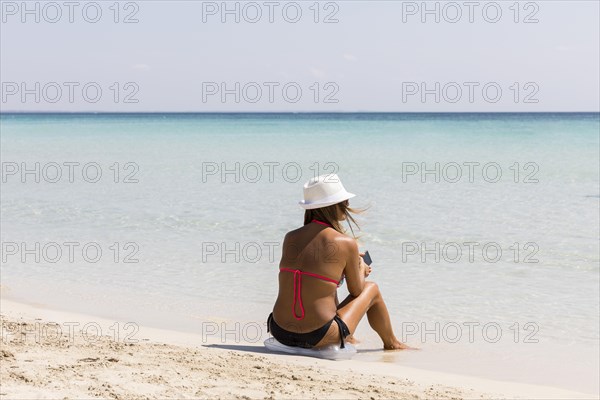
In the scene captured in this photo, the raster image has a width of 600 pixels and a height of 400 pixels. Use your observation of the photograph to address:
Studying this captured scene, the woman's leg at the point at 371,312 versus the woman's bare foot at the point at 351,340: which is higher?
the woman's leg at the point at 371,312

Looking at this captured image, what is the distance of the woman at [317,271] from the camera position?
495 cm

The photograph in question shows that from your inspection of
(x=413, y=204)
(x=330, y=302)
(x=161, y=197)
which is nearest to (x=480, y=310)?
(x=330, y=302)

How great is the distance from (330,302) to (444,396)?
1085 millimetres

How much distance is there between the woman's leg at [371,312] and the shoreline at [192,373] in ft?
1.02

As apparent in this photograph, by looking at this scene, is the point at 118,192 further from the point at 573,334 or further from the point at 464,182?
the point at 573,334

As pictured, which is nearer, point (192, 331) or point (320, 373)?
point (320, 373)

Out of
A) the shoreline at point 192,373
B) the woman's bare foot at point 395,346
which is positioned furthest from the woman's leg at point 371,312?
the shoreline at point 192,373

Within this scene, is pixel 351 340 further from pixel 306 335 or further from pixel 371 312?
pixel 306 335

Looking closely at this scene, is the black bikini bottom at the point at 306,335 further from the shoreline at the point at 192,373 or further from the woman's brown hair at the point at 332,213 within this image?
the woman's brown hair at the point at 332,213

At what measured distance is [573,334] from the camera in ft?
19.7

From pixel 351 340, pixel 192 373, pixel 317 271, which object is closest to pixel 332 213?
pixel 317 271

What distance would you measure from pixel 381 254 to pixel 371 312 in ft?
11.3

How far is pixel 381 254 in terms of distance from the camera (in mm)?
8883

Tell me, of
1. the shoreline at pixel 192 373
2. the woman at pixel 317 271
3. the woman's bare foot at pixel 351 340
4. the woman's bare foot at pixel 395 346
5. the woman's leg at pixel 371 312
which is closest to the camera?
the shoreline at pixel 192 373
